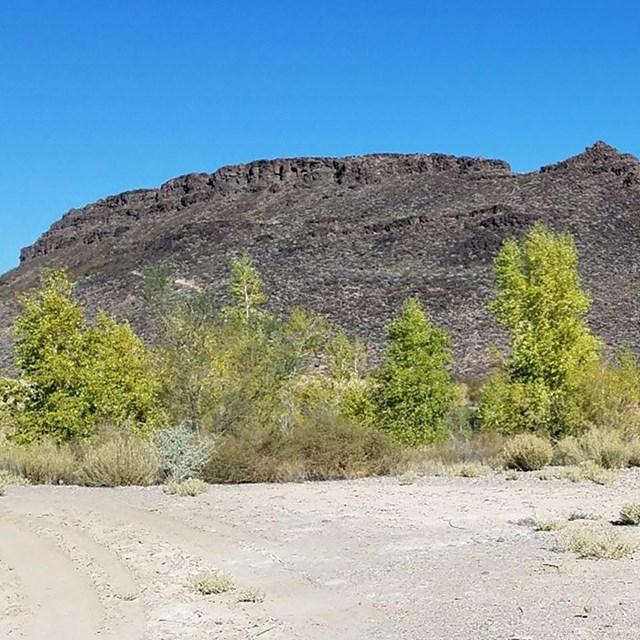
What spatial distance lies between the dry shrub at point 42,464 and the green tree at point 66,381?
2.10 meters

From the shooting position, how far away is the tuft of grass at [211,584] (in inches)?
324

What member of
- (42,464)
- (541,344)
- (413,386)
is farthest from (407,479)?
(413,386)

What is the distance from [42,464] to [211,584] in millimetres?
10742

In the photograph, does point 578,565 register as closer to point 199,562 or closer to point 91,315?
point 199,562

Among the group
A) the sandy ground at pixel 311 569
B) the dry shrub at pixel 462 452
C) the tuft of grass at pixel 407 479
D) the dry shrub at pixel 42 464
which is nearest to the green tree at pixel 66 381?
the dry shrub at pixel 42 464

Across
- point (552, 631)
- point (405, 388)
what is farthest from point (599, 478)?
point (405, 388)

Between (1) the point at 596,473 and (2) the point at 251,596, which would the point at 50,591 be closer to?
(2) the point at 251,596

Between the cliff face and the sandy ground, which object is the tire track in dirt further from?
the cliff face

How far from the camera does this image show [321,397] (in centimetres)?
3275

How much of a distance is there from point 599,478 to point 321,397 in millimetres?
17167

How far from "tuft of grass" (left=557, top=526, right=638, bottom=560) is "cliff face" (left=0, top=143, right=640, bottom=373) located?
51.6 m

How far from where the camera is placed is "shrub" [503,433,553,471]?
19.2 meters

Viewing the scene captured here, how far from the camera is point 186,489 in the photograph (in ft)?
49.2

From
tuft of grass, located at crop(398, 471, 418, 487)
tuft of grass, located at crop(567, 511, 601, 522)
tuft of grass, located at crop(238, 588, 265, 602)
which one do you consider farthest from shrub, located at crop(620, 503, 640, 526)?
tuft of grass, located at crop(398, 471, 418, 487)
